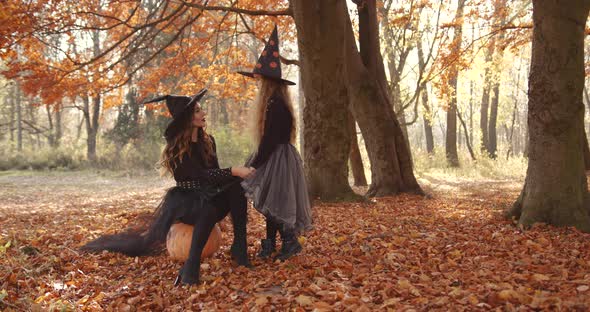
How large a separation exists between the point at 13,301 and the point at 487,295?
3437 millimetres

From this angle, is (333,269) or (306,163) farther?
(306,163)

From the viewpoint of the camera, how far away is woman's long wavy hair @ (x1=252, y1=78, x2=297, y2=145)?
4.48m

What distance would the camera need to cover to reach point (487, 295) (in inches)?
126

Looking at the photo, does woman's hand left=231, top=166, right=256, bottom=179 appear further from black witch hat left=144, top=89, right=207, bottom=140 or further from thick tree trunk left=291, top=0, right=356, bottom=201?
thick tree trunk left=291, top=0, right=356, bottom=201

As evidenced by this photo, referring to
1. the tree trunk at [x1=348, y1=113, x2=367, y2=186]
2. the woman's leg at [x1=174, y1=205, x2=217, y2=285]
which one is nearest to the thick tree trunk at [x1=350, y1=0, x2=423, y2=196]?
the tree trunk at [x1=348, y1=113, x2=367, y2=186]

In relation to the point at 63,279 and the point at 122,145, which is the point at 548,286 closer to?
the point at 63,279

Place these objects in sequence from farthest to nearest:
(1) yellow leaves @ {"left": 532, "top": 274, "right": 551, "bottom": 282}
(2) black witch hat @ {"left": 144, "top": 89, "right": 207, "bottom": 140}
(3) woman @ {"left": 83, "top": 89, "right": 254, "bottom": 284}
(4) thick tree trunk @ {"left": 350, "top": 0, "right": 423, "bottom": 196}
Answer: (4) thick tree trunk @ {"left": 350, "top": 0, "right": 423, "bottom": 196}
(2) black witch hat @ {"left": 144, "top": 89, "right": 207, "bottom": 140}
(3) woman @ {"left": 83, "top": 89, "right": 254, "bottom": 284}
(1) yellow leaves @ {"left": 532, "top": 274, "right": 551, "bottom": 282}

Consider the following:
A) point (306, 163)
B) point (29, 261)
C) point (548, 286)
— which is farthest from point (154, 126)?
point (548, 286)

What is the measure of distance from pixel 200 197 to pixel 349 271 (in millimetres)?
1459

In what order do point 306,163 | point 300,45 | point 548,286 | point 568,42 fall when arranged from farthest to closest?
point 306,163
point 300,45
point 568,42
point 548,286

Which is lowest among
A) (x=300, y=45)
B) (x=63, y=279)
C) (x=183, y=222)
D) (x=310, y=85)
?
(x=63, y=279)

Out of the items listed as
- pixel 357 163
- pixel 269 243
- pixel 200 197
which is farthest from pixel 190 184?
pixel 357 163

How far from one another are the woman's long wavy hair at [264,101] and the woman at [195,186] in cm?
44

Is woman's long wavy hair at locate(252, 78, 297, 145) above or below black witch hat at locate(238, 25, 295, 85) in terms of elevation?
below
